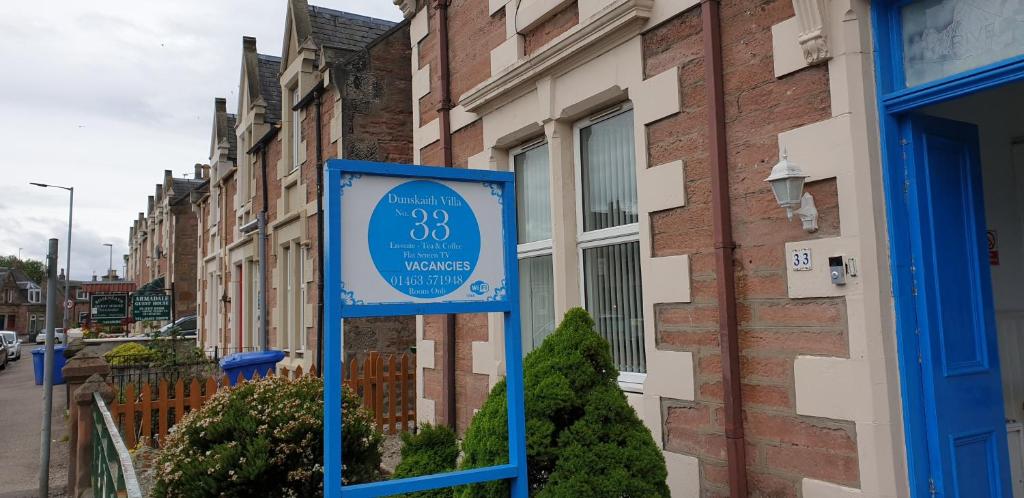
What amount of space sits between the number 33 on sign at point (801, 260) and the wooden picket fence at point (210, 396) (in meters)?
6.08

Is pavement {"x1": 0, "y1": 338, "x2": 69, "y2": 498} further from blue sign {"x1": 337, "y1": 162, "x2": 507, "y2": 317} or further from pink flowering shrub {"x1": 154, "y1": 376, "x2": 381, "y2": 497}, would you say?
blue sign {"x1": 337, "y1": 162, "x2": 507, "y2": 317}

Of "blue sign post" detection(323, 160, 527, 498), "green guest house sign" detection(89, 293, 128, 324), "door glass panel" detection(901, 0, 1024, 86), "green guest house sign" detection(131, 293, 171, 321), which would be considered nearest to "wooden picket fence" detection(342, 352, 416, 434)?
"blue sign post" detection(323, 160, 527, 498)

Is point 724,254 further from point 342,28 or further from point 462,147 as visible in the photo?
Result: point 342,28

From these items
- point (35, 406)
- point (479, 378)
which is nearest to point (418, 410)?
point (479, 378)

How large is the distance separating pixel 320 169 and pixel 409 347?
3549 mm

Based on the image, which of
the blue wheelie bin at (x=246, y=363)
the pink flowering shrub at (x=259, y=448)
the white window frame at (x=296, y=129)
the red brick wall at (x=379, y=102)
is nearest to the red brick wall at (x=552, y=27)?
the pink flowering shrub at (x=259, y=448)

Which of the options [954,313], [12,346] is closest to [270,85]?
[954,313]

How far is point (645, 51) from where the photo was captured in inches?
218

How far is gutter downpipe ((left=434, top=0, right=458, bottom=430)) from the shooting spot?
26.6 ft

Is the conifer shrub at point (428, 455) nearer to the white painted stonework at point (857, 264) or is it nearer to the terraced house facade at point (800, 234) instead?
the terraced house facade at point (800, 234)

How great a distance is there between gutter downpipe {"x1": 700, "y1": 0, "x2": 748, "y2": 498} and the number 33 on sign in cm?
48

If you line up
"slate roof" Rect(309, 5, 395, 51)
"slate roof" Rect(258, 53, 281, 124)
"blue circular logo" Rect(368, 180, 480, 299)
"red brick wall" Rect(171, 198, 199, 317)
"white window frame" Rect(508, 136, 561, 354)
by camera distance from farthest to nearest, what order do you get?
"red brick wall" Rect(171, 198, 199, 317), "slate roof" Rect(258, 53, 281, 124), "slate roof" Rect(309, 5, 395, 51), "white window frame" Rect(508, 136, 561, 354), "blue circular logo" Rect(368, 180, 480, 299)

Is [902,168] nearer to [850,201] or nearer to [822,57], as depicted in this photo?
[850,201]

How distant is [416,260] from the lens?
3.36m
